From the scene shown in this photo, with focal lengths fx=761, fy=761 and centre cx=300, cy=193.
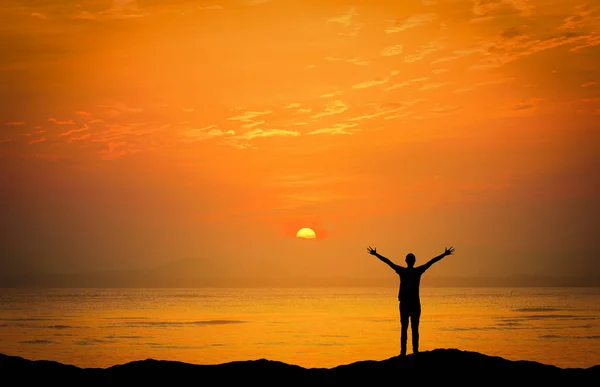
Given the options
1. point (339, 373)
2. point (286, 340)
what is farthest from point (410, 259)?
point (286, 340)

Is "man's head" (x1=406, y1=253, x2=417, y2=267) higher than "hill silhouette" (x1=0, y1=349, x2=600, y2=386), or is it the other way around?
"man's head" (x1=406, y1=253, x2=417, y2=267)

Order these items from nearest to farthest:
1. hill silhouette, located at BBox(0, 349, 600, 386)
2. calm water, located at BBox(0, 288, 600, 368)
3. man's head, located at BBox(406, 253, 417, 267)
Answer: hill silhouette, located at BBox(0, 349, 600, 386) → man's head, located at BBox(406, 253, 417, 267) → calm water, located at BBox(0, 288, 600, 368)

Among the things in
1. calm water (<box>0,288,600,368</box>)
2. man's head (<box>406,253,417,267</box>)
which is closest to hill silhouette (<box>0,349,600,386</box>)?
man's head (<box>406,253,417,267</box>)

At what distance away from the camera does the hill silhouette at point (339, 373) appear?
1822 cm

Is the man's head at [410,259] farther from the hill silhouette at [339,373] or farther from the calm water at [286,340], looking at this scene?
the calm water at [286,340]

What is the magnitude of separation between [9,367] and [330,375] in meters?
8.45

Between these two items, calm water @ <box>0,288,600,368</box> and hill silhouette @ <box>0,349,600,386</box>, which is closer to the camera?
hill silhouette @ <box>0,349,600,386</box>

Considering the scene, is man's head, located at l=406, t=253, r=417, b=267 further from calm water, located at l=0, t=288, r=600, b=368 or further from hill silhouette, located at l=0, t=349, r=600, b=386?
calm water, located at l=0, t=288, r=600, b=368

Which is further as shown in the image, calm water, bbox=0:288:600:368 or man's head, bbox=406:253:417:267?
calm water, bbox=0:288:600:368

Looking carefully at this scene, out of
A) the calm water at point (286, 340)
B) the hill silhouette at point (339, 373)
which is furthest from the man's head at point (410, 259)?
the calm water at point (286, 340)

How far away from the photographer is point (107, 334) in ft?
192

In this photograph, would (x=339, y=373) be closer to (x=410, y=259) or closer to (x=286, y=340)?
(x=410, y=259)

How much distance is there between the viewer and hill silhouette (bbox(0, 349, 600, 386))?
1822cm

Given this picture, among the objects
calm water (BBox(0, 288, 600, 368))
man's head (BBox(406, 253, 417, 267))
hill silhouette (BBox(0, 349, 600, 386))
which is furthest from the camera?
calm water (BBox(0, 288, 600, 368))
